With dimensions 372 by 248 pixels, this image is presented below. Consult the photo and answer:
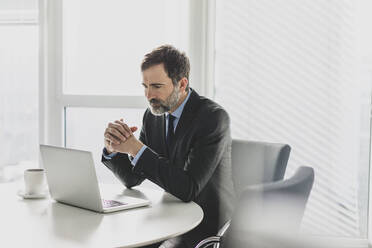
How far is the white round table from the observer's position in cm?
129

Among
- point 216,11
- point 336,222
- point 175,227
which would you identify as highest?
point 216,11

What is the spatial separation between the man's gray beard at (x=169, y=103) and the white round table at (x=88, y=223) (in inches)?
17.1

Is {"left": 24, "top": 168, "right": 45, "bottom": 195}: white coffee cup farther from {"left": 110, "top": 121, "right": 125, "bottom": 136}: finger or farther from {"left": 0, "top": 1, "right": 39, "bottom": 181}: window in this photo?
{"left": 0, "top": 1, "right": 39, "bottom": 181}: window

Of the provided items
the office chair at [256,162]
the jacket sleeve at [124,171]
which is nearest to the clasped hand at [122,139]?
the jacket sleeve at [124,171]

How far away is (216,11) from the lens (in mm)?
2844

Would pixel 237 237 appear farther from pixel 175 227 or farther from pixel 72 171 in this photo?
pixel 72 171

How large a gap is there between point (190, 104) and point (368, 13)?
1.29 m

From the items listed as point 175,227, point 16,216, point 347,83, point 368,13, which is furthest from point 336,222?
point 16,216

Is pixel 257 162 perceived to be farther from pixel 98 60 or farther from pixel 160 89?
pixel 98 60

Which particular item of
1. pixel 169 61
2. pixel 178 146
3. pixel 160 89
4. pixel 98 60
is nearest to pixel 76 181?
pixel 178 146

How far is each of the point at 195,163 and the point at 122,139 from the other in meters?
0.31

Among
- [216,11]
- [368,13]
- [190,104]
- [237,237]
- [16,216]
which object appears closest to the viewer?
[16,216]

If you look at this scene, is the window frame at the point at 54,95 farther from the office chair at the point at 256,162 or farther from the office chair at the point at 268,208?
the office chair at the point at 268,208

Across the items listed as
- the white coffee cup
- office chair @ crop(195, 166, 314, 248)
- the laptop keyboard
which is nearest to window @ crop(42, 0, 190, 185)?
the white coffee cup
